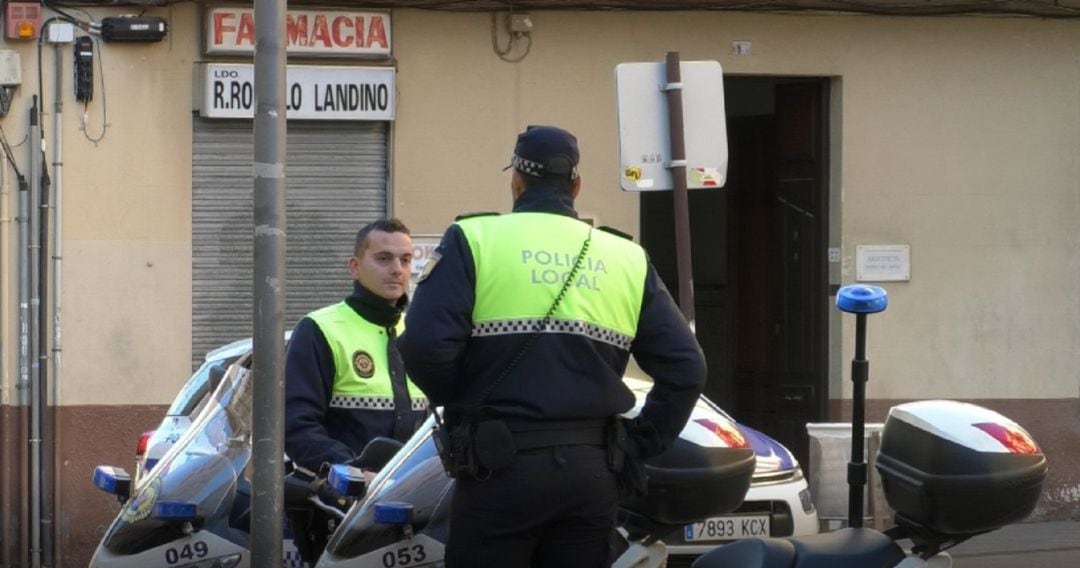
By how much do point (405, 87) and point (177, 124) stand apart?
4.88ft

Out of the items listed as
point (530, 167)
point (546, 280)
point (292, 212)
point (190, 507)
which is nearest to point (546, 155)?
point (530, 167)

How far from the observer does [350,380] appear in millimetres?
6703

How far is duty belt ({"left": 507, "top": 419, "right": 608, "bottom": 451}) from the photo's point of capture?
4.86m

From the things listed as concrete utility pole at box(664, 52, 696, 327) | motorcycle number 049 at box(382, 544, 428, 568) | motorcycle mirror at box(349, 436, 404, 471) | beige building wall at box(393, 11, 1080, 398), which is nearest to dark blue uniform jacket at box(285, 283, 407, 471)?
motorcycle mirror at box(349, 436, 404, 471)

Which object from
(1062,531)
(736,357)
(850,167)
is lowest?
(1062,531)

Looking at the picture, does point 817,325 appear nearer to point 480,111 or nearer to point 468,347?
point 480,111

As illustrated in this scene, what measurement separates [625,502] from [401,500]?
24.3 inches

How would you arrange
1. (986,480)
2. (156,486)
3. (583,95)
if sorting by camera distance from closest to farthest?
(986,480), (156,486), (583,95)

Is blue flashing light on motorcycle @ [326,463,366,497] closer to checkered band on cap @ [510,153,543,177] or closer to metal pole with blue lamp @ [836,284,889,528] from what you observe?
checkered band on cap @ [510,153,543,177]

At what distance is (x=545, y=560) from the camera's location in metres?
4.96

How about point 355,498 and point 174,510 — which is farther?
point 174,510

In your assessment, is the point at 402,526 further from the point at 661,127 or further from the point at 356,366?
the point at 661,127

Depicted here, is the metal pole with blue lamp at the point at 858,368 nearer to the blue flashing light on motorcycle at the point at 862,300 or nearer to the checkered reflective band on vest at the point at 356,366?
the blue flashing light on motorcycle at the point at 862,300

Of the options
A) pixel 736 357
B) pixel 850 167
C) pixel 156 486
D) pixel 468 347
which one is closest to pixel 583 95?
pixel 850 167
